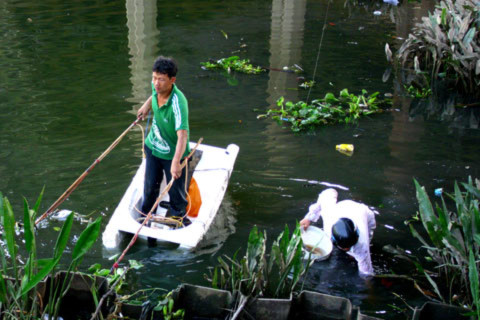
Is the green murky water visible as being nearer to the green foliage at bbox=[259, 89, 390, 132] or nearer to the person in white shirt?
the green foliage at bbox=[259, 89, 390, 132]

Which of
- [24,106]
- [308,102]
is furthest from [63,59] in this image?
[308,102]

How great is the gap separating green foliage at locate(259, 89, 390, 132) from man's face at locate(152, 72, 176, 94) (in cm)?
380

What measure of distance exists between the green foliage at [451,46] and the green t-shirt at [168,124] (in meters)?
6.27

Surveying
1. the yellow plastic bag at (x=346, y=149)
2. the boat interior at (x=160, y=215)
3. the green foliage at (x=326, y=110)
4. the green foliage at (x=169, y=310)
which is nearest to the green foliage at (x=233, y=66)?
the green foliage at (x=326, y=110)

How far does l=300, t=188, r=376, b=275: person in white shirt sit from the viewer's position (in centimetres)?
494

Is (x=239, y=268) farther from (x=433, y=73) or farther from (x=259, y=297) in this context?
(x=433, y=73)

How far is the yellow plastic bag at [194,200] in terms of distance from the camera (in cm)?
623

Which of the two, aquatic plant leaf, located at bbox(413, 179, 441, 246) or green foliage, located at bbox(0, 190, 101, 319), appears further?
aquatic plant leaf, located at bbox(413, 179, 441, 246)

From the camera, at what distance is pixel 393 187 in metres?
7.15

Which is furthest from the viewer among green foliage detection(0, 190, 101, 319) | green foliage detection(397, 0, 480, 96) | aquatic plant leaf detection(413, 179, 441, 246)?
green foliage detection(397, 0, 480, 96)

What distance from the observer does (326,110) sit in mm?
9469

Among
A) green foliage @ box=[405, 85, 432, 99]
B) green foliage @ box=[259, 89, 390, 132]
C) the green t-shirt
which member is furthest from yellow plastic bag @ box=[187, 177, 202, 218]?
green foliage @ box=[405, 85, 432, 99]

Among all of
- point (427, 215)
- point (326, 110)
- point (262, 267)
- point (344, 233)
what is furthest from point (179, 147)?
point (326, 110)

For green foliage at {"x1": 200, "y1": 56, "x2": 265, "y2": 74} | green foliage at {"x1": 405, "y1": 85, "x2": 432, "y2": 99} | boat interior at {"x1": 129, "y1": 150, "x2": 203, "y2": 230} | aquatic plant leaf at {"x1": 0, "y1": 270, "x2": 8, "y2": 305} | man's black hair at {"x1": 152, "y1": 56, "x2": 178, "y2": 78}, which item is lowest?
boat interior at {"x1": 129, "y1": 150, "x2": 203, "y2": 230}
